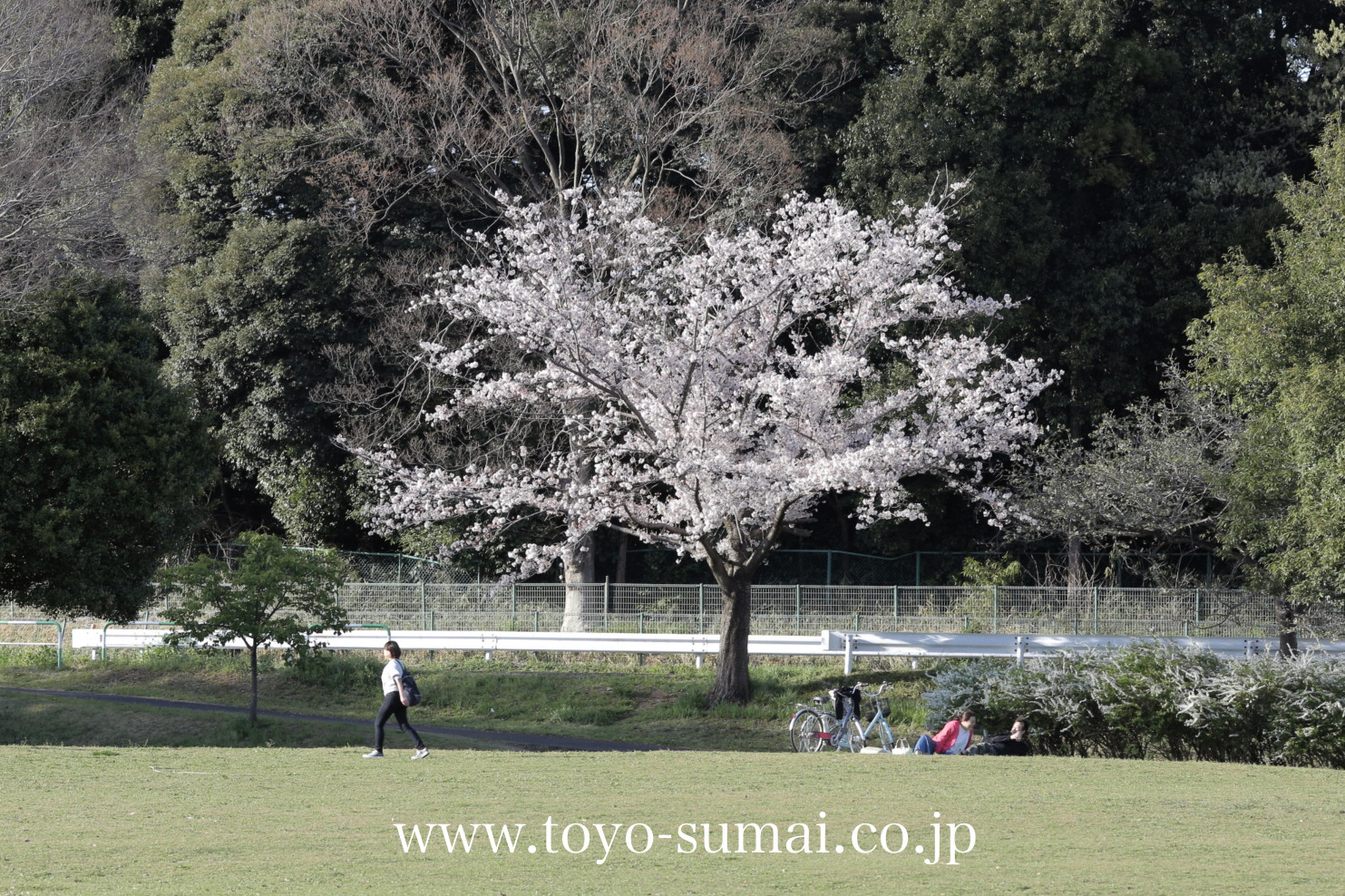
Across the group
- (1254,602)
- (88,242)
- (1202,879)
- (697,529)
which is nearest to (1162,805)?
(1202,879)

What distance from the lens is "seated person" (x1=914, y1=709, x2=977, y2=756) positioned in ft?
53.5

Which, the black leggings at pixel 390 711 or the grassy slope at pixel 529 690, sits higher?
the black leggings at pixel 390 711

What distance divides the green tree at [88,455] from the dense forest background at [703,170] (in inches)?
225

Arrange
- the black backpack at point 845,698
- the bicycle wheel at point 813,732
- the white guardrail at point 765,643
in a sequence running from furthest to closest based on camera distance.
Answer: the white guardrail at point 765,643, the bicycle wheel at point 813,732, the black backpack at point 845,698

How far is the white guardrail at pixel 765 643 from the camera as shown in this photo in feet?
79.6

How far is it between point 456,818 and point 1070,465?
20.7 metres

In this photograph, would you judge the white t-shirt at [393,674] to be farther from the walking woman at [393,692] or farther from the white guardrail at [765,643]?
the white guardrail at [765,643]

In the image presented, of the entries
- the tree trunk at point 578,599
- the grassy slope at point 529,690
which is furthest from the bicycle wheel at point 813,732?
the tree trunk at point 578,599

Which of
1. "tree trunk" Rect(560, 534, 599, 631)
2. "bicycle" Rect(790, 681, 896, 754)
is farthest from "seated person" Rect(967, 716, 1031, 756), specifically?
"tree trunk" Rect(560, 534, 599, 631)

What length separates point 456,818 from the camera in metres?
10.2

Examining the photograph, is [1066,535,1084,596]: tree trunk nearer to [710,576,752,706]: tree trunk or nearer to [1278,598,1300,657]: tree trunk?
[1278,598,1300,657]: tree trunk

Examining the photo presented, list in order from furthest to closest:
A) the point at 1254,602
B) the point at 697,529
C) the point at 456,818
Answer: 1. the point at 1254,602
2. the point at 697,529
3. the point at 456,818

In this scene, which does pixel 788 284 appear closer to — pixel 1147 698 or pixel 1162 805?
pixel 1147 698

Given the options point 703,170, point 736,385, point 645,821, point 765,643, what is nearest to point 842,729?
point 736,385
